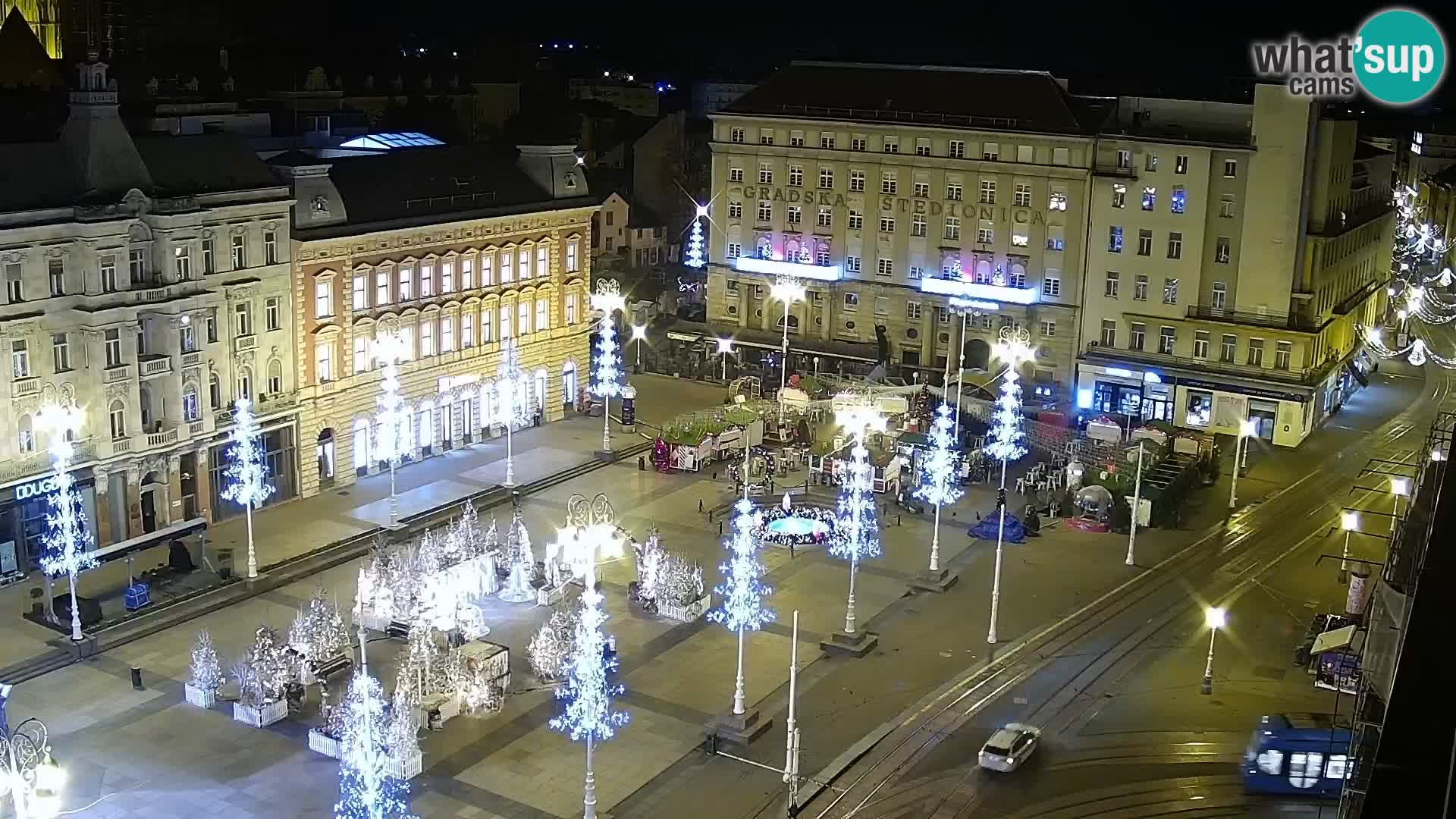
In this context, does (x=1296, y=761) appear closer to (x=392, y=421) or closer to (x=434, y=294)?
(x=392, y=421)

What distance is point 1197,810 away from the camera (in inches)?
1549

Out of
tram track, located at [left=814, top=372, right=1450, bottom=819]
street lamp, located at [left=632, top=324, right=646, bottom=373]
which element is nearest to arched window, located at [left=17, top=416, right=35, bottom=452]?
tram track, located at [left=814, top=372, right=1450, bottom=819]

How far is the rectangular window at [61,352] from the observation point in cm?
5422

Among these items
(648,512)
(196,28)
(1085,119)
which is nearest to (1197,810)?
(648,512)

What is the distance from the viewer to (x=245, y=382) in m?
61.8

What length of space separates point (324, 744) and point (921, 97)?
198 feet

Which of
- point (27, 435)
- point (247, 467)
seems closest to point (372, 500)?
point (247, 467)

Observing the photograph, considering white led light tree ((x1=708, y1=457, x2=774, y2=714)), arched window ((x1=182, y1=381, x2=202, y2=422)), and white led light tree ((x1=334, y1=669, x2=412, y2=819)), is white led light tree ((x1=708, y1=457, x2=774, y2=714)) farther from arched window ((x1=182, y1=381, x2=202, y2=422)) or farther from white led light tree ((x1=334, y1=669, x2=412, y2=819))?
arched window ((x1=182, y1=381, x2=202, y2=422))

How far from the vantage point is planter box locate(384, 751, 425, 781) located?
40.1 metres

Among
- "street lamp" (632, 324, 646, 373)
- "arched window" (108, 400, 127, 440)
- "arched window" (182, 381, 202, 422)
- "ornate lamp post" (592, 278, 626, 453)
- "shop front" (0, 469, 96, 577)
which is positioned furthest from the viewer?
"street lamp" (632, 324, 646, 373)

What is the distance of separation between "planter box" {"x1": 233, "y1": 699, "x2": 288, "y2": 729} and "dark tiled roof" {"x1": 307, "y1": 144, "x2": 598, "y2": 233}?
27219mm

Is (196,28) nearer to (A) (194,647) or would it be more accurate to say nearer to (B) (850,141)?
(B) (850,141)

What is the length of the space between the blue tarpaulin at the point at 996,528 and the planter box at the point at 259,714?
31.3 m

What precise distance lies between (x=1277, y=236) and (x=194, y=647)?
57703 millimetres
